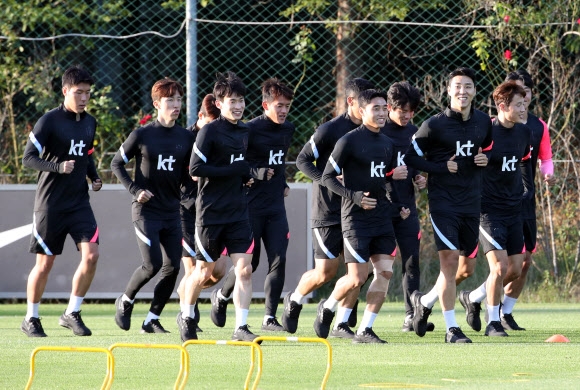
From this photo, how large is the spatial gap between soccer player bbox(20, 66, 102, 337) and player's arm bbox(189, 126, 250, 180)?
4.53ft

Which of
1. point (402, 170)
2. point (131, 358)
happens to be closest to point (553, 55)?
point (402, 170)

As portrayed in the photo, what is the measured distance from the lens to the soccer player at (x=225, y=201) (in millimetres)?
10453

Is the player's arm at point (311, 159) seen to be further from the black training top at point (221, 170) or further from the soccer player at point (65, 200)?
the soccer player at point (65, 200)

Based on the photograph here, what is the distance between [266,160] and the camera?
1202cm

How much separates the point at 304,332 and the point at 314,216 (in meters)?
1.17

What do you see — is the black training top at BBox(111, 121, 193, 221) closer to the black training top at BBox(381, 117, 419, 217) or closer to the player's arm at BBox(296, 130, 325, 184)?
the player's arm at BBox(296, 130, 325, 184)

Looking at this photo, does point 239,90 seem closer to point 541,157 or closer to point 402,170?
point 402,170

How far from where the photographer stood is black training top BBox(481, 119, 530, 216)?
11.7 m

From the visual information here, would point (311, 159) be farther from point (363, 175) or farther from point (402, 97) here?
point (402, 97)

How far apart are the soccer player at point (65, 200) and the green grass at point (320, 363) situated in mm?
419

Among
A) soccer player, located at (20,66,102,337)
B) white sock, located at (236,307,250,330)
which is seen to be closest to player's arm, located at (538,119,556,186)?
white sock, located at (236,307,250,330)

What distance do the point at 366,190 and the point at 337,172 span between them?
282 millimetres

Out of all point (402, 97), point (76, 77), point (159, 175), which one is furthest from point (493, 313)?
point (76, 77)

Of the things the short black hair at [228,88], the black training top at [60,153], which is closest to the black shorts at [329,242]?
the short black hair at [228,88]
